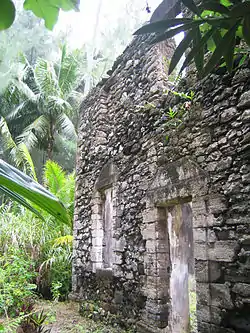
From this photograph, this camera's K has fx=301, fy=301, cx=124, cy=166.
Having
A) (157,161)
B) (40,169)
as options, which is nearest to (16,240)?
(157,161)

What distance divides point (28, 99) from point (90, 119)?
9.07 meters

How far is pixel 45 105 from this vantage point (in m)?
14.1

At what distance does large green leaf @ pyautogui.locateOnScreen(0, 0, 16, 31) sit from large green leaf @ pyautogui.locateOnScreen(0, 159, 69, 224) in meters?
0.36

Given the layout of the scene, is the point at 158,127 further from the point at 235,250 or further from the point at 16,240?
the point at 16,240

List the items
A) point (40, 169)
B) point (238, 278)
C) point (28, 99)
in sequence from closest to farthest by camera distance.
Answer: point (238, 278)
point (28, 99)
point (40, 169)

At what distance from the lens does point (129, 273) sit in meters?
4.86

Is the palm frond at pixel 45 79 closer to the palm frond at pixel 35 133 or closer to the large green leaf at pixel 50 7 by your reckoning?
the palm frond at pixel 35 133

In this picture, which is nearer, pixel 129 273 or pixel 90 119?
pixel 129 273

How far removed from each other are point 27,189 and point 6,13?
0.44 metres

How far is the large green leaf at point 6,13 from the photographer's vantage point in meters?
0.68

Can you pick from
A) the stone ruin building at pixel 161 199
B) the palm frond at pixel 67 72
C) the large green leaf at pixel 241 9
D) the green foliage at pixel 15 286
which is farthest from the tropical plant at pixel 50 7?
the palm frond at pixel 67 72

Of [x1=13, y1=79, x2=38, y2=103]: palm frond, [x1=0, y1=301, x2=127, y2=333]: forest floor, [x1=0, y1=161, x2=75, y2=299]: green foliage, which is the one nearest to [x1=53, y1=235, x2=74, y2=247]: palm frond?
[x1=0, y1=161, x2=75, y2=299]: green foliage

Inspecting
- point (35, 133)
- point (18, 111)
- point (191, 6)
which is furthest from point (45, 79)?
point (191, 6)

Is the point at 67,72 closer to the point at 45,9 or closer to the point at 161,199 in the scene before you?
A: the point at 161,199
